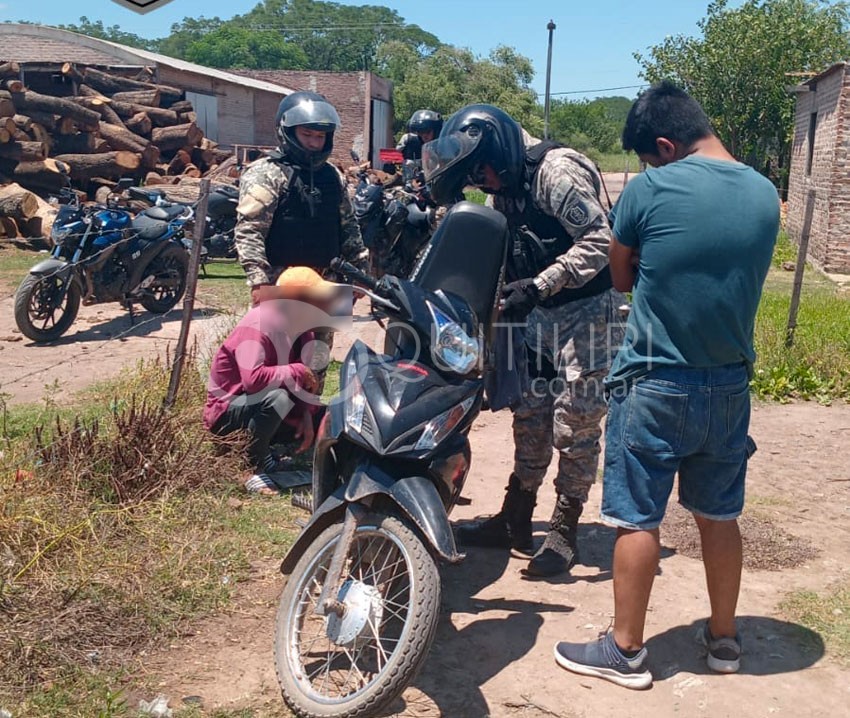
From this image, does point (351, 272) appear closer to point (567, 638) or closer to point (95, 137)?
point (567, 638)

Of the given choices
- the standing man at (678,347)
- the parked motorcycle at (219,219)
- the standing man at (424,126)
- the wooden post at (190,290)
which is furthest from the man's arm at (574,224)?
the parked motorcycle at (219,219)

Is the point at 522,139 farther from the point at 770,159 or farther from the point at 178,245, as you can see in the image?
the point at 770,159

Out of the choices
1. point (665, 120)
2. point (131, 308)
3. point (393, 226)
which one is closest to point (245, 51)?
point (131, 308)

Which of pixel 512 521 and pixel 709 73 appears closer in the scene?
pixel 512 521

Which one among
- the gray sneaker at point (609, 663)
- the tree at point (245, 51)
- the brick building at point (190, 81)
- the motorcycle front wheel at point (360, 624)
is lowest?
the gray sneaker at point (609, 663)

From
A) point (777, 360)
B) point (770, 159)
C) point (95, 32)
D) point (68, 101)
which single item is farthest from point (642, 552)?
point (95, 32)

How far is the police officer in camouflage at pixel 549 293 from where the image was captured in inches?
140

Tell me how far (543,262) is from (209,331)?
5068 mm

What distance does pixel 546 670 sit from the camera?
3072mm

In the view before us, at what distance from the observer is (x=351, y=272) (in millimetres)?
2930

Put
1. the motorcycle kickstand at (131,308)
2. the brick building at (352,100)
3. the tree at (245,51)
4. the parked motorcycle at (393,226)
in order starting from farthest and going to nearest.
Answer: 1. the tree at (245,51)
2. the brick building at (352,100)
3. the motorcycle kickstand at (131,308)
4. the parked motorcycle at (393,226)

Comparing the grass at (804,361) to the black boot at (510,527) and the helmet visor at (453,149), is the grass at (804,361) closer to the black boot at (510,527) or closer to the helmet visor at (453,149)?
the black boot at (510,527)

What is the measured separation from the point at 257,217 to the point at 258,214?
0.05ft

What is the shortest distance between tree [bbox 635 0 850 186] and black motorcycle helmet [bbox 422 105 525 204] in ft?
81.1
